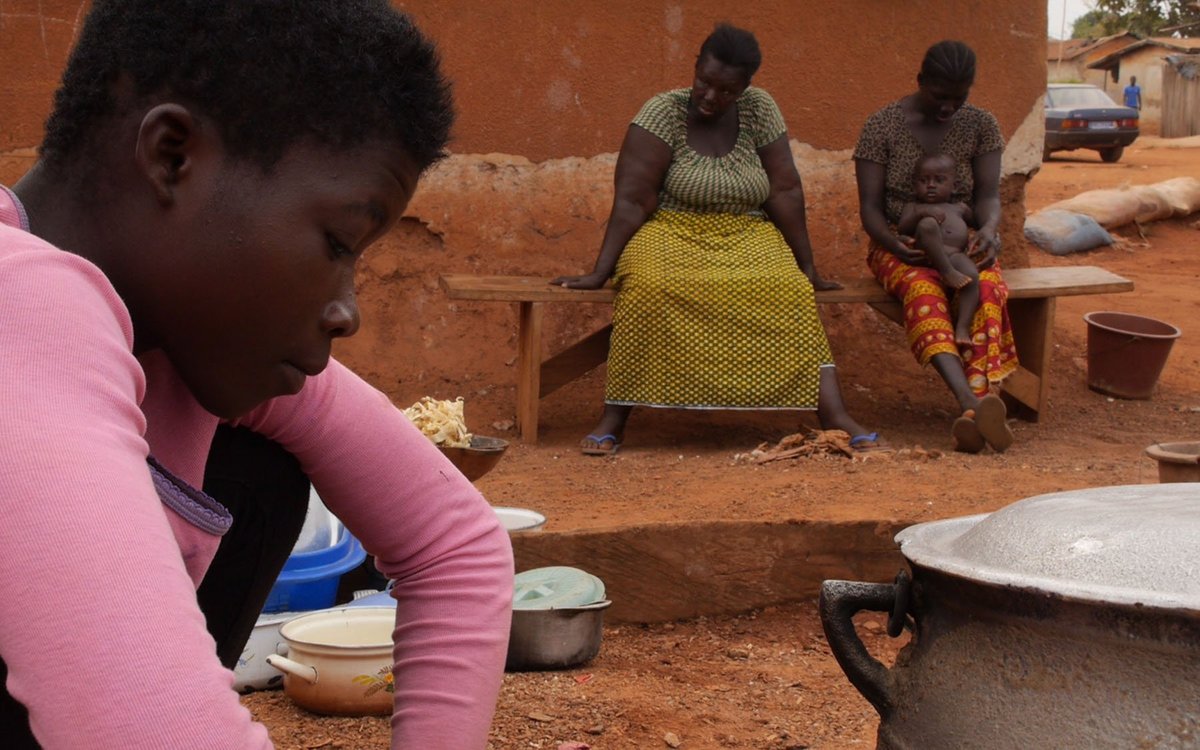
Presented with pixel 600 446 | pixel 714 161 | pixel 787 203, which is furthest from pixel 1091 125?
pixel 600 446

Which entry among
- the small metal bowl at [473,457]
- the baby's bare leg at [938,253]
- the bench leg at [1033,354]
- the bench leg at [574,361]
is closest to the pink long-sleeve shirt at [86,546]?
the small metal bowl at [473,457]

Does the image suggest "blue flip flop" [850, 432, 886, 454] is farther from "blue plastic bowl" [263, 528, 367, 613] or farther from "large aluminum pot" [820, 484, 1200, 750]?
"large aluminum pot" [820, 484, 1200, 750]

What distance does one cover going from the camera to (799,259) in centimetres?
621

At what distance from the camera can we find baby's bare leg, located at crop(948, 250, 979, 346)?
19.9ft

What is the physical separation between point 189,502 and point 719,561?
2.42 m

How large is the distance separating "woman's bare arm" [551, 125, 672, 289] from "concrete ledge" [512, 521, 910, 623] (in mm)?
2350

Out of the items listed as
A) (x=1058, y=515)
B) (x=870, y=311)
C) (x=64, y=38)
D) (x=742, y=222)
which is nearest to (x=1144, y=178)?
(x=870, y=311)

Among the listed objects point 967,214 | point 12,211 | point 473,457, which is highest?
point 12,211

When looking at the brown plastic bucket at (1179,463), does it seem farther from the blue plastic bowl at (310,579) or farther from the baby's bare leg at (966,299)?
the baby's bare leg at (966,299)

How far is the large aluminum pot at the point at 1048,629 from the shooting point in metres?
1.50

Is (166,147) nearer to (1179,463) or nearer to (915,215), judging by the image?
(1179,463)

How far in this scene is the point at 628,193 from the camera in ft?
19.6

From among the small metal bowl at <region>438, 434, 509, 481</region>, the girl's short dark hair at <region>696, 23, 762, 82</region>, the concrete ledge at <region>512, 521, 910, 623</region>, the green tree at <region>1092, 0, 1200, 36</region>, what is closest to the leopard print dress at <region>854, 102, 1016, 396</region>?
the girl's short dark hair at <region>696, 23, 762, 82</region>

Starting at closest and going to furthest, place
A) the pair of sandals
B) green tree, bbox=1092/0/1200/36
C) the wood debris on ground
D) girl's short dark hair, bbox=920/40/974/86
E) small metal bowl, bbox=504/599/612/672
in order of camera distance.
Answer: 1. small metal bowl, bbox=504/599/612/672
2. the wood debris on ground
3. the pair of sandals
4. girl's short dark hair, bbox=920/40/974/86
5. green tree, bbox=1092/0/1200/36
